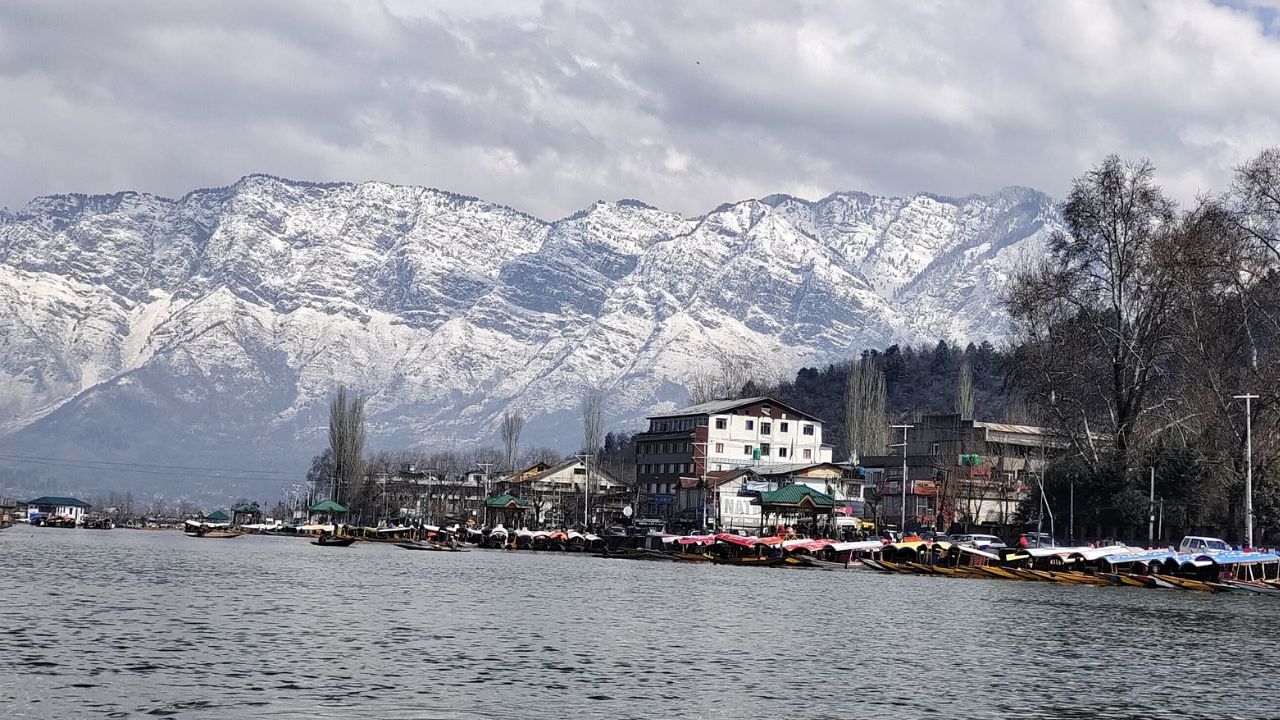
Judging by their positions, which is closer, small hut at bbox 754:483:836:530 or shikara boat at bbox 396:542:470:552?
small hut at bbox 754:483:836:530

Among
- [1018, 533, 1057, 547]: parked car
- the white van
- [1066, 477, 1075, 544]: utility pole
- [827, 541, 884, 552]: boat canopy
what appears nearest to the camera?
the white van

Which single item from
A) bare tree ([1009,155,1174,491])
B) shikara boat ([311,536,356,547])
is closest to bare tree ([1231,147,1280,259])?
bare tree ([1009,155,1174,491])

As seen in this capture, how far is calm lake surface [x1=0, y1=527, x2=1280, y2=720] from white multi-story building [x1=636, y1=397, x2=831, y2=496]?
339 ft

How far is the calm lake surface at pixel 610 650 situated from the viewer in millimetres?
35531

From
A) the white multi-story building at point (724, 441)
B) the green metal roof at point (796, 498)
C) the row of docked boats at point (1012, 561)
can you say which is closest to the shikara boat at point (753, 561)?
the row of docked boats at point (1012, 561)

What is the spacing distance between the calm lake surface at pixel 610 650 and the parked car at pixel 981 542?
26769 millimetres

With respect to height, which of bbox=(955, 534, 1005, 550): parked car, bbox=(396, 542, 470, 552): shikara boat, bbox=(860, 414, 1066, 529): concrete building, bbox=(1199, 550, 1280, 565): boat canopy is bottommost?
bbox=(396, 542, 470, 552): shikara boat

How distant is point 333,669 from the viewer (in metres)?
39.9

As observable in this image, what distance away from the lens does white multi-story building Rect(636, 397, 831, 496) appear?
185375 mm

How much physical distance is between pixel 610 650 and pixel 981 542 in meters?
70.4

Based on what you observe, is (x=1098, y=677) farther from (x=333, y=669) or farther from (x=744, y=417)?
(x=744, y=417)

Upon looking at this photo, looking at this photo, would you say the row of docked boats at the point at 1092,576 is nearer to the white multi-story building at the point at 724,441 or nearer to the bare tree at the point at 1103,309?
the bare tree at the point at 1103,309

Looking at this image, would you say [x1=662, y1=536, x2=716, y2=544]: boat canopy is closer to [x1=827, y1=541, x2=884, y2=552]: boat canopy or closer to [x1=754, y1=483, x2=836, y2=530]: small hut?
[x1=754, y1=483, x2=836, y2=530]: small hut

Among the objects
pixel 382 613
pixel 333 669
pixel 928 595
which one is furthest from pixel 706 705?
pixel 928 595
